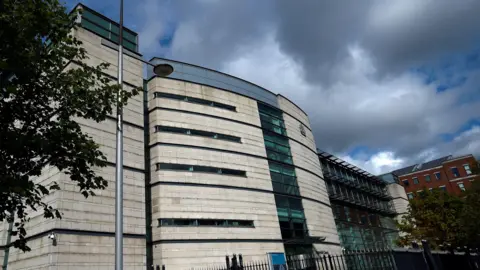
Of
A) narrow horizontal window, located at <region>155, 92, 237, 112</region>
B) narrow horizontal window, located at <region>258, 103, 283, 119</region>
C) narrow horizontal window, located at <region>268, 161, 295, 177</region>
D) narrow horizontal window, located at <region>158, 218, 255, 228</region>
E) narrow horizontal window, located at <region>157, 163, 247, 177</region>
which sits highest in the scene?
narrow horizontal window, located at <region>258, 103, 283, 119</region>

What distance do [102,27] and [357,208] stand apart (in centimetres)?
4544

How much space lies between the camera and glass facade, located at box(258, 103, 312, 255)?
3541cm

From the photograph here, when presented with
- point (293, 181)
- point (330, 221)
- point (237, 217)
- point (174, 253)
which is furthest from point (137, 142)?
point (330, 221)

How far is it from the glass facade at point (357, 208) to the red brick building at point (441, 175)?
48.0 feet

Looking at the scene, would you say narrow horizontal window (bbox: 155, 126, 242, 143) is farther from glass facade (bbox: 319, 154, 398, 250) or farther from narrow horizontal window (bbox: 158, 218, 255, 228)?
glass facade (bbox: 319, 154, 398, 250)

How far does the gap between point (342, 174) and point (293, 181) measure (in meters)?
20.0

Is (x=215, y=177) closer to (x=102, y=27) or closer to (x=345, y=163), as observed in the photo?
(x=102, y=27)

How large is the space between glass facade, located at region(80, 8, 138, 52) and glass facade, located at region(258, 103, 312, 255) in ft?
55.5

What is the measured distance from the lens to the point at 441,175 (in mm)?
76250

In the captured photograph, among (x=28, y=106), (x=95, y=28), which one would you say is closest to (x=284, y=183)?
(x=95, y=28)

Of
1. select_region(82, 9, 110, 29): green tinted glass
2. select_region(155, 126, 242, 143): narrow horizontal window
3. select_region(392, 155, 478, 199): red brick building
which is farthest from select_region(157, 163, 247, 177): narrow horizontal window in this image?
select_region(392, 155, 478, 199): red brick building

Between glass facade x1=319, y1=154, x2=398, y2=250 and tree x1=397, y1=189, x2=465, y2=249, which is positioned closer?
tree x1=397, y1=189, x2=465, y2=249

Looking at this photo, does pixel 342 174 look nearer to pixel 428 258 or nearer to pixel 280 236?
pixel 280 236

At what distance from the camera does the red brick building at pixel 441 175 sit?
72562 millimetres
